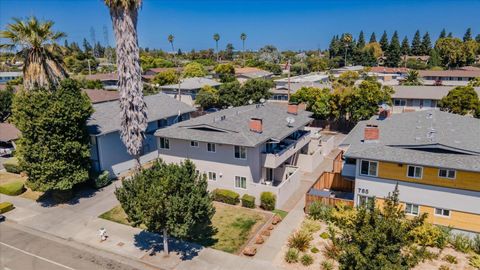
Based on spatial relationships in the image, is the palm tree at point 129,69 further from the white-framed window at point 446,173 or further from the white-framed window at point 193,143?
the white-framed window at point 446,173

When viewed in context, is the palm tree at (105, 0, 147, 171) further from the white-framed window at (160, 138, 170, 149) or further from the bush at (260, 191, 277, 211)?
the bush at (260, 191, 277, 211)

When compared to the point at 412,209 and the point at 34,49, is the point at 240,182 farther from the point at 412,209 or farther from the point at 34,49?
the point at 34,49

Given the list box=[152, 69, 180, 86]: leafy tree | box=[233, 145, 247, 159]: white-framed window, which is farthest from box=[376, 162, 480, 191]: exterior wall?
box=[152, 69, 180, 86]: leafy tree

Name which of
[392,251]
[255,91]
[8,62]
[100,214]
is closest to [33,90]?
[8,62]

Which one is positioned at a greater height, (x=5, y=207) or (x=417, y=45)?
(x=417, y=45)

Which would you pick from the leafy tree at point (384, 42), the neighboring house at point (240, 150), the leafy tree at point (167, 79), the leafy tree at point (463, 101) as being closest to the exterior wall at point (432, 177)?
the neighboring house at point (240, 150)

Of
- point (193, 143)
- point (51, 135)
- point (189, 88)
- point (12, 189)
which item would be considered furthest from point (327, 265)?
point (189, 88)
